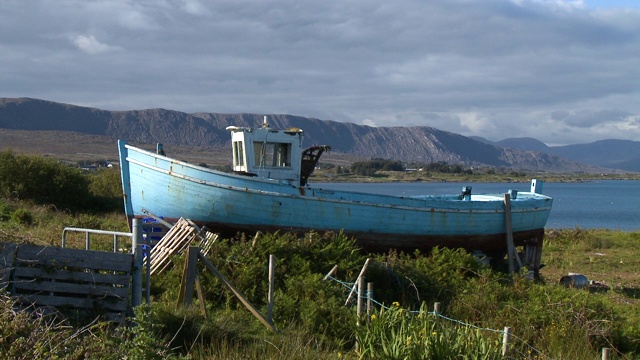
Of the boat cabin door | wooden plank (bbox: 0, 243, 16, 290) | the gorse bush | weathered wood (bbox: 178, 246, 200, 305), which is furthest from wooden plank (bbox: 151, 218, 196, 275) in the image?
the gorse bush

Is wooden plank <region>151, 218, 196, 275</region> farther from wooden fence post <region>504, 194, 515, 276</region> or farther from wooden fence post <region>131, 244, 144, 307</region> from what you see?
wooden fence post <region>504, 194, 515, 276</region>

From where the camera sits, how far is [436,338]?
781cm

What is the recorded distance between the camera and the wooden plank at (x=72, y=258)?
29.1 ft

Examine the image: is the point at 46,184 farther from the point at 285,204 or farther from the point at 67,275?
the point at 67,275

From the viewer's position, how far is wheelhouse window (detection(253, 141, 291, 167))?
19516mm

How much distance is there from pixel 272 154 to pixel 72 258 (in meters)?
10.9

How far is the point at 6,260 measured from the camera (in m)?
8.66

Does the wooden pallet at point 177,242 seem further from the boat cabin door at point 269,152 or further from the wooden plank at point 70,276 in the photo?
the wooden plank at point 70,276

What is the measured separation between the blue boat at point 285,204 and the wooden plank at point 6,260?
28.4 ft

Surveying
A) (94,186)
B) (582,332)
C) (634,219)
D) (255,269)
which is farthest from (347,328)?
(634,219)

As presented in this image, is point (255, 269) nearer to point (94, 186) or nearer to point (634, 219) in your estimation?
point (94, 186)

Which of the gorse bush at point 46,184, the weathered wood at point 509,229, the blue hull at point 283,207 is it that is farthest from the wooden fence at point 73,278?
the gorse bush at point 46,184

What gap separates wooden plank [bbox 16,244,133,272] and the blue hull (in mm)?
8150

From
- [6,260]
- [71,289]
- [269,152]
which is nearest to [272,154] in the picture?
[269,152]
